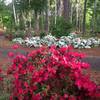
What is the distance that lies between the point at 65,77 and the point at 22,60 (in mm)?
1006

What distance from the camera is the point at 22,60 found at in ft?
19.7

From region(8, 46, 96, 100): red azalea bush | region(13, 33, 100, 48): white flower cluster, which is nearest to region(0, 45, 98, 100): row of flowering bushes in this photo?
region(8, 46, 96, 100): red azalea bush

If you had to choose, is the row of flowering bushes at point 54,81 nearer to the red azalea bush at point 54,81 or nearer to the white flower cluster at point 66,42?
the red azalea bush at point 54,81

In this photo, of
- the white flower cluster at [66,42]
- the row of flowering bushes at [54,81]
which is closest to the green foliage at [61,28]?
the white flower cluster at [66,42]

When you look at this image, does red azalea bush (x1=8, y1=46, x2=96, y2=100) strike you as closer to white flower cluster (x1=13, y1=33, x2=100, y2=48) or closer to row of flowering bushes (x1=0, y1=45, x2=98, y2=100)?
row of flowering bushes (x1=0, y1=45, x2=98, y2=100)

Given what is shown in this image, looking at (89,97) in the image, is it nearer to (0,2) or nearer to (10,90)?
(10,90)

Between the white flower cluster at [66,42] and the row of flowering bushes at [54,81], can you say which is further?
the white flower cluster at [66,42]

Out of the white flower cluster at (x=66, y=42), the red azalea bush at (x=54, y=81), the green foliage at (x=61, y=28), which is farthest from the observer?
the green foliage at (x=61, y=28)

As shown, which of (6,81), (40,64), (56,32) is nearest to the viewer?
(40,64)

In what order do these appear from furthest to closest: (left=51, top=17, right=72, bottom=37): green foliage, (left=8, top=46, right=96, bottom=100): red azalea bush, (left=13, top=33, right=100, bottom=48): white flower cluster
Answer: (left=51, top=17, right=72, bottom=37): green foliage → (left=13, top=33, right=100, bottom=48): white flower cluster → (left=8, top=46, right=96, bottom=100): red azalea bush

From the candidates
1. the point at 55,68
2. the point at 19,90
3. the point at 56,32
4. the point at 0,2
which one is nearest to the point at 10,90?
the point at 19,90

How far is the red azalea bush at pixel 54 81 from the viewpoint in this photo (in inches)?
210

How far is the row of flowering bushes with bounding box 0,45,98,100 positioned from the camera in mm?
5344

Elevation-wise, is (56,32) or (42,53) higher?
(42,53)
